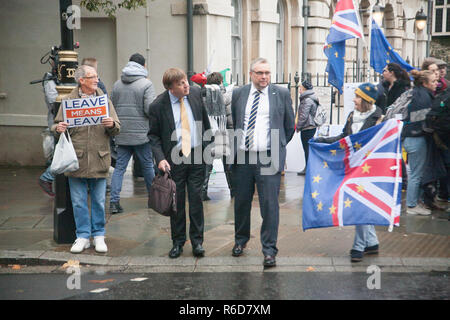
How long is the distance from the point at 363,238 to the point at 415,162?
2626mm

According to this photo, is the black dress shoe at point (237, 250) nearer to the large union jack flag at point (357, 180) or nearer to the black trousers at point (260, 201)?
the black trousers at point (260, 201)

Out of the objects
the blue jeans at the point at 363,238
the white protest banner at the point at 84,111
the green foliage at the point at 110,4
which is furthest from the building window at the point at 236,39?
the blue jeans at the point at 363,238

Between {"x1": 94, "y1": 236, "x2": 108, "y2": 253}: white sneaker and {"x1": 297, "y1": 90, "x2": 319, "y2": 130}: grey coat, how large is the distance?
211 inches

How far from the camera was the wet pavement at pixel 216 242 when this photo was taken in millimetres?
6672

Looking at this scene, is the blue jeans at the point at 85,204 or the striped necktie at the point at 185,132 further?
the blue jeans at the point at 85,204

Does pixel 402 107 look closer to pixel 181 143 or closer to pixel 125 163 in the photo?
pixel 181 143

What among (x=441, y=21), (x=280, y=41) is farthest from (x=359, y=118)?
(x=441, y=21)

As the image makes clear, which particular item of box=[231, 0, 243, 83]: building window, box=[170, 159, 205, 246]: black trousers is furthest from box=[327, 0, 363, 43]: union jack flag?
box=[231, 0, 243, 83]: building window

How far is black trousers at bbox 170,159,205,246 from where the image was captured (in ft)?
22.6

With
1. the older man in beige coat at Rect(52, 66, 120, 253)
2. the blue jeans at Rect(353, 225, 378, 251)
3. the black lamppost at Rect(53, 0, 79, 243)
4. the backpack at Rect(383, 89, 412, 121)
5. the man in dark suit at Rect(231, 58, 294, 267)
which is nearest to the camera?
the man in dark suit at Rect(231, 58, 294, 267)

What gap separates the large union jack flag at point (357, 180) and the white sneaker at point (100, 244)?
2.22 meters

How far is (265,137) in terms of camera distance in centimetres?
659

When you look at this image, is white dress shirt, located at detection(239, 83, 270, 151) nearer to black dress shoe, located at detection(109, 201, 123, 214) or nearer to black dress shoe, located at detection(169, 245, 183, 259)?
black dress shoe, located at detection(169, 245, 183, 259)
